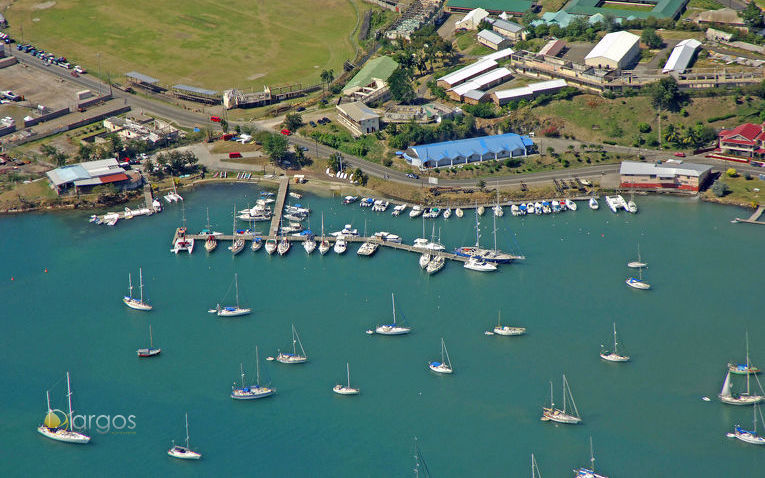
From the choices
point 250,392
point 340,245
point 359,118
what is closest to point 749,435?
point 250,392

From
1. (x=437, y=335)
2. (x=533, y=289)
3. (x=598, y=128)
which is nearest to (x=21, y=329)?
(x=437, y=335)

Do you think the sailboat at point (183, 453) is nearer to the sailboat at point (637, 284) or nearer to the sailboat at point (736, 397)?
the sailboat at point (736, 397)

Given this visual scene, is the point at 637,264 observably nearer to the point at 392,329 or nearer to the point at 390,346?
the point at 392,329

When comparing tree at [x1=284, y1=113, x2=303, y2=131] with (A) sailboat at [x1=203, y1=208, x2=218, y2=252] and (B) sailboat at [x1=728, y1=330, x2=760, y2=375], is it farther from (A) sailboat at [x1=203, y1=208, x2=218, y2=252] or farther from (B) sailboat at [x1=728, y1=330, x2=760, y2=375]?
(B) sailboat at [x1=728, y1=330, x2=760, y2=375]

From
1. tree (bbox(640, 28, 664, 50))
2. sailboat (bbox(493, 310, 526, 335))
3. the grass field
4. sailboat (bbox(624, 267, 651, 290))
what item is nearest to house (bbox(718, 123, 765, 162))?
tree (bbox(640, 28, 664, 50))

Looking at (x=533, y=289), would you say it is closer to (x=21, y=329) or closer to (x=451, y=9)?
(x=21, y=329)

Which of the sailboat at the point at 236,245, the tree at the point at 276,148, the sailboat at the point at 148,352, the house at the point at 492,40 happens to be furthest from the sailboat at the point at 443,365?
the house at the point at 492,40
